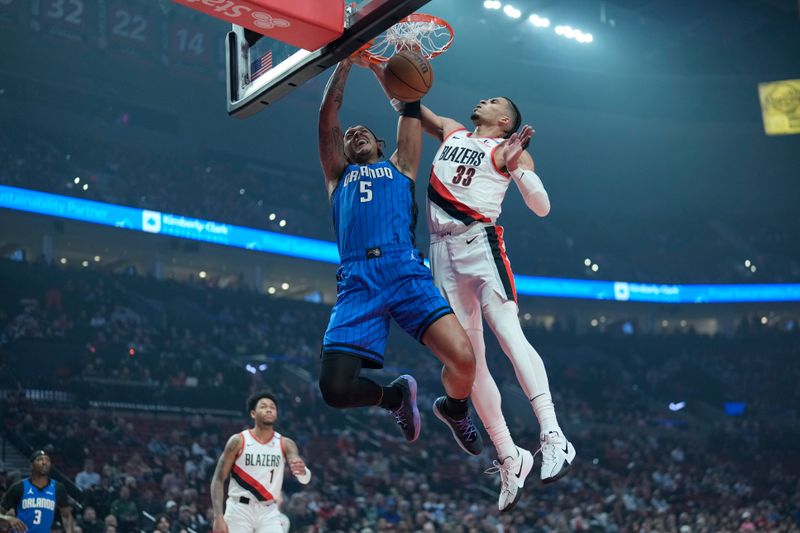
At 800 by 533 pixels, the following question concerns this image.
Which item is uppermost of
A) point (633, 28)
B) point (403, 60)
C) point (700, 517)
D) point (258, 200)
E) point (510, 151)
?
point (633, 28)

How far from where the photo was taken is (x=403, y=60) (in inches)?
213

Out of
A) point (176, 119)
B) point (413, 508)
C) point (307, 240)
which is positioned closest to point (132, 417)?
point (413, 508)

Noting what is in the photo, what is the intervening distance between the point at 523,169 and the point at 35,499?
676 cm

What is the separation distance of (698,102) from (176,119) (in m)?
20.8

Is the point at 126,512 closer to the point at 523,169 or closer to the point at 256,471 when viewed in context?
the point at 256,471

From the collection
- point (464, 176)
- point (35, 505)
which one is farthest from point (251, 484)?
point (464, 176)

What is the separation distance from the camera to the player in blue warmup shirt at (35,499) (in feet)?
30.9

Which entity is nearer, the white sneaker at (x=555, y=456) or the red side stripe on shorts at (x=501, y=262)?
the white sneaker at (x=555, y=456)

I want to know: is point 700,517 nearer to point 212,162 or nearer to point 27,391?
point 27,391

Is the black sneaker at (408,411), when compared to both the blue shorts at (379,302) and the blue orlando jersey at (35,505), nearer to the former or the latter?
the blue shorts at (379,302)

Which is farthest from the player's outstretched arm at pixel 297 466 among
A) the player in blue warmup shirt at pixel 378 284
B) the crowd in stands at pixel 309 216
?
the crowd in stands at pixel 309 216

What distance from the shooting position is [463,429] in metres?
5.68

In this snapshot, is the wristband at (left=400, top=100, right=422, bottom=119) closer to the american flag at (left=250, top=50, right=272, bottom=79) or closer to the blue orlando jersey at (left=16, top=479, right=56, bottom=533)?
the american flag at (left=250, top=50, right=272, bottom=79)

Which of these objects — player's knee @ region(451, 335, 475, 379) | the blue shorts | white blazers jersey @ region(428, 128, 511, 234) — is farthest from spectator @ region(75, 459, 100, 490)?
player's knee @ region(451, 335, 475, 379)
